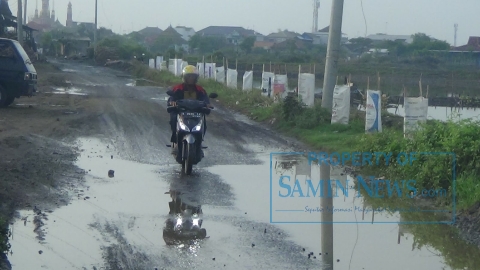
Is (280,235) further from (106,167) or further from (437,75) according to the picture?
(437,75)

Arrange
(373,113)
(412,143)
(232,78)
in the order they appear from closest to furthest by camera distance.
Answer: (412,143), (373,113), (232,78)

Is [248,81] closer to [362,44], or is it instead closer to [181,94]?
[181,94]

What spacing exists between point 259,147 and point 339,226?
6.05 m

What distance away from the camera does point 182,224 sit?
771cm

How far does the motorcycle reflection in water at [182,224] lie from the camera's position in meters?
7.13

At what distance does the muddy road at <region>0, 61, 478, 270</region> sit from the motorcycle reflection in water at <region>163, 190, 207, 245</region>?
0.11 feet

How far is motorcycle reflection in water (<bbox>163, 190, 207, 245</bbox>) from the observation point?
713 centimetres

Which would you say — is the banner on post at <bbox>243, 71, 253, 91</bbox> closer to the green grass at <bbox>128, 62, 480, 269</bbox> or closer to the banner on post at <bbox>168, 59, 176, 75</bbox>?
the green grass at <bbox>128, 62, 480, 269</bbox>

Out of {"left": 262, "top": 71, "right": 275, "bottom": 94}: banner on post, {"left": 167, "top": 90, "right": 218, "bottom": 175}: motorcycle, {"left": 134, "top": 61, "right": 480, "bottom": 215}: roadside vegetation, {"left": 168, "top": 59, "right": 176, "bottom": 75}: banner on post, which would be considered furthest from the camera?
{"left": 168, "top": 59, "right": 176, "bottom": 75}: banner on post

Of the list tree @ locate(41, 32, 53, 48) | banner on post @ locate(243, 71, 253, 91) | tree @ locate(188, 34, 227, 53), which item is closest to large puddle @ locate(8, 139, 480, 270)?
banner on post @ locate(243, 71, 253, 91)

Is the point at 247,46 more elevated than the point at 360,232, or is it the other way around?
the point at 247,46

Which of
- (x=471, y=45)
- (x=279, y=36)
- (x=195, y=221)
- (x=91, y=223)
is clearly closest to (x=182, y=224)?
(x=195, y=221)

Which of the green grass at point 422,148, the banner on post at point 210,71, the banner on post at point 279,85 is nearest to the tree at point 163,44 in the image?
the banner on post at point 210,71

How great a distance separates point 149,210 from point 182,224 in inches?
29.4
